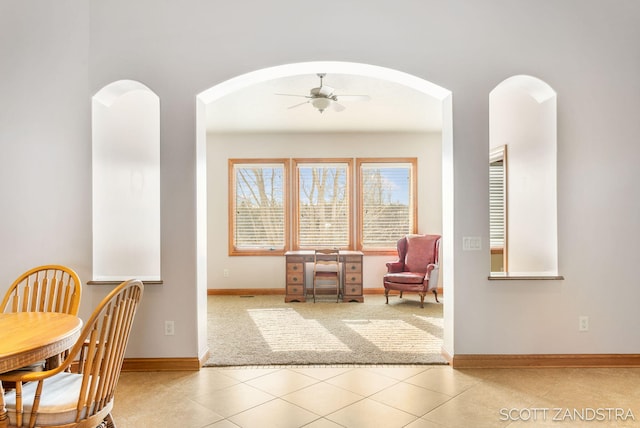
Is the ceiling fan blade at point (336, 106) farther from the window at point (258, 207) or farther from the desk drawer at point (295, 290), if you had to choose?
the desk drawer at point (295, 290)

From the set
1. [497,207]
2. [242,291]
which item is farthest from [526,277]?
[242,291]

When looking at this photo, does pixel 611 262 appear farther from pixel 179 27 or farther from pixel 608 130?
pixel 179 27

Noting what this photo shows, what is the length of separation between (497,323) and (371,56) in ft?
8.04

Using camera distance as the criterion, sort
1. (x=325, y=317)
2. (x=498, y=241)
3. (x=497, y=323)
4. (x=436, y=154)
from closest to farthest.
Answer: (x=497, y=323) < (x=325, y=317) < (x=498, y=241) < (x=436, y=154)

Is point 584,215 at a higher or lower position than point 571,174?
lower

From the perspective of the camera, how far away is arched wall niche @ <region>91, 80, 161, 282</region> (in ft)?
11.8

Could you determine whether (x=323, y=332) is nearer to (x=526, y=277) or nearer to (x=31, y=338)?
(x=526, y=277)

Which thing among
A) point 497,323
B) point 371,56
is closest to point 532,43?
point 371,56

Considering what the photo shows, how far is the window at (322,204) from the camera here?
7.57 meters

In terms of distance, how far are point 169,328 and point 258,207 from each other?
4213mm

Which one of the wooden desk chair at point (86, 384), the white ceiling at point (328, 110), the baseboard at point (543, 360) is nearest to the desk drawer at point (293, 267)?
the white ceiling at point (328, 110)

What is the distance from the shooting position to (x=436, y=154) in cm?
754

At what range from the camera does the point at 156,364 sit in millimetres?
3539

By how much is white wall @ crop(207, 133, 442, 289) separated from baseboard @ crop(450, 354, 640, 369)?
13.1 feet
